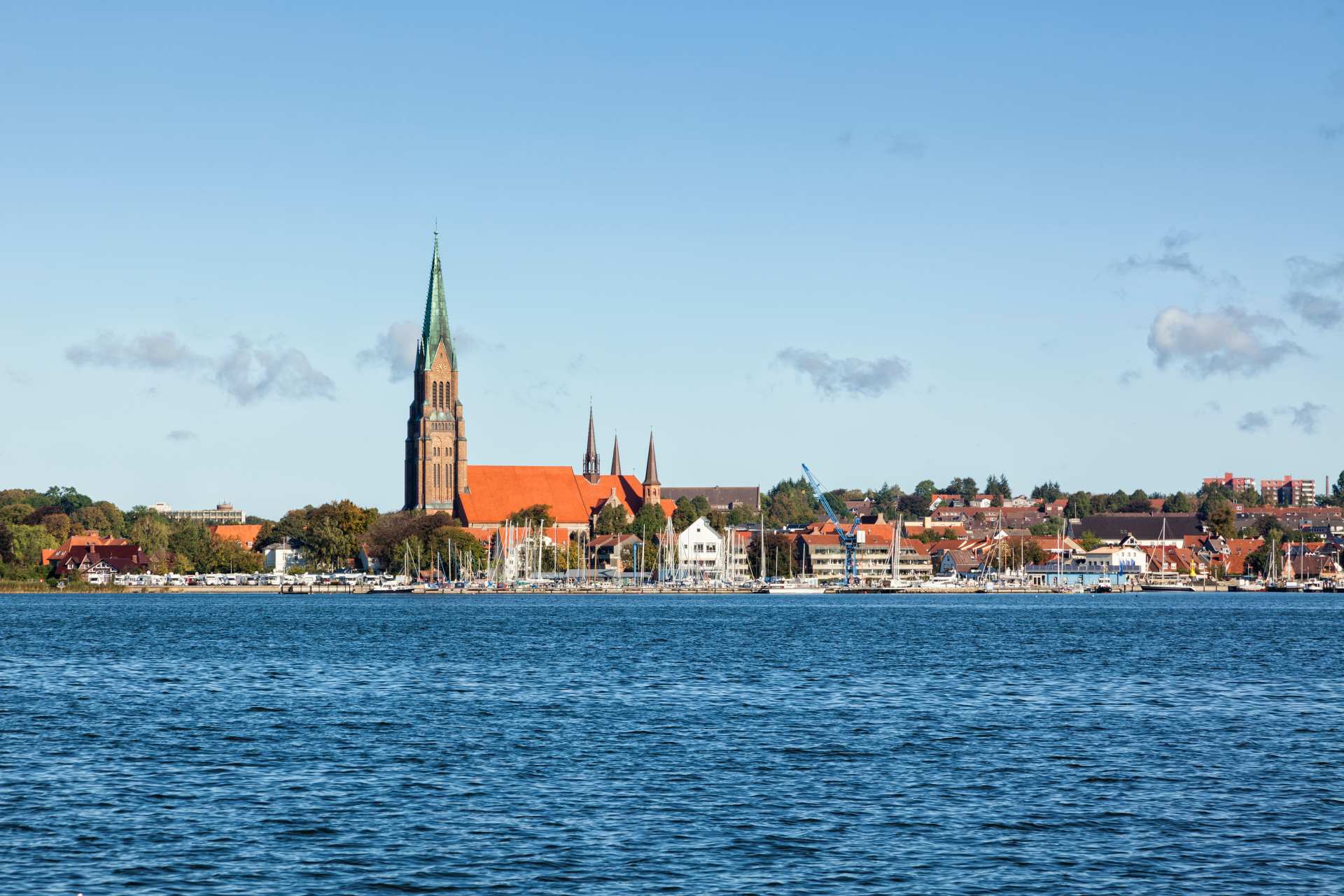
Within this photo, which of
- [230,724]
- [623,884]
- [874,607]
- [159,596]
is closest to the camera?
[623,884]

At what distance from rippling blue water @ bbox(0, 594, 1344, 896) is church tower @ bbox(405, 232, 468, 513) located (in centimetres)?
Answer: 12536

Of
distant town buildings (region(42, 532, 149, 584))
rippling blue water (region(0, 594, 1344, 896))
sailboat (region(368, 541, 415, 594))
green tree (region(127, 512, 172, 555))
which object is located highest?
green tree (region(127, 512, 172, 555))

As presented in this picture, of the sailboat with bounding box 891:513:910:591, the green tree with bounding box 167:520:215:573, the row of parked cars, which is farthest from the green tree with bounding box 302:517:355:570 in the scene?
the sailboat with bounding box 891:513:910:591

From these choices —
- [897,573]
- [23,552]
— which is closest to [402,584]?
[23,552]

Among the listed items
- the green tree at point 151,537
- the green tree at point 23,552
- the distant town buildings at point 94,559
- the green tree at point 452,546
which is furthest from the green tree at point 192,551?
the green tree at point 452,546

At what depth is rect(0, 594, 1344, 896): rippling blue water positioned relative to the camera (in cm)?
2205

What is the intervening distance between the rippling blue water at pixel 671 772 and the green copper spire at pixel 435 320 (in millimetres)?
124956

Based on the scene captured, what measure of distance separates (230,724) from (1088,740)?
1956 cm

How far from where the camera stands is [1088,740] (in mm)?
35281

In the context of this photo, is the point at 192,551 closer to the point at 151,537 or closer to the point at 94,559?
the point at 151,537

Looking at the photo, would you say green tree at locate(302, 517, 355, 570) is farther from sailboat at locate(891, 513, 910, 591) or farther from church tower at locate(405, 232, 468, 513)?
sailboat at locate(891, 513, 910, 591)

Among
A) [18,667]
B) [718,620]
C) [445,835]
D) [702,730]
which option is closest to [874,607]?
[718,620]

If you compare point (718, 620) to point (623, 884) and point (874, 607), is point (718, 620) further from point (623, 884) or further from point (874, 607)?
point (623, 884)

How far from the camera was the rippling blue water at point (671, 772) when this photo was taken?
22047 millimetres
